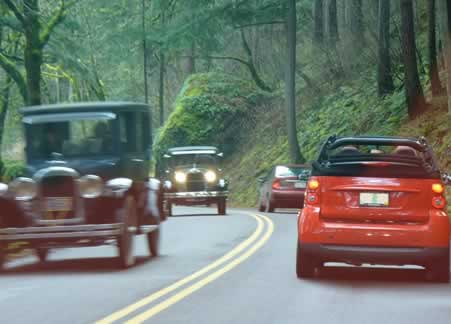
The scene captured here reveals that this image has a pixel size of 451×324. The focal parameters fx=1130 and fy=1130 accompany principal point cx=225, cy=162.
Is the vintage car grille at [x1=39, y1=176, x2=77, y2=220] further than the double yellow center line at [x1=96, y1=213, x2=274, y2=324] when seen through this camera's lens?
Yes

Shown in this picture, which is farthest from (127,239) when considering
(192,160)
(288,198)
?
(192,160)

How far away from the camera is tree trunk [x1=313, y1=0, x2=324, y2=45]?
165ft

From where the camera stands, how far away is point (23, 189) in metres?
15.3

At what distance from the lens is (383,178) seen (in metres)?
Result: 13.4

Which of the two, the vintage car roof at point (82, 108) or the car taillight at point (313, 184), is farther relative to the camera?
the vintage car roof at point (82, 108)

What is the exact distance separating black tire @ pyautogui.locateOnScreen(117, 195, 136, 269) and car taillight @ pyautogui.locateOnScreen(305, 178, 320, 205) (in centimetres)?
295

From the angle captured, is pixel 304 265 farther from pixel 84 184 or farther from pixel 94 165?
pixel 94 165

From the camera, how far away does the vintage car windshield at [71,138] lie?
663 inches

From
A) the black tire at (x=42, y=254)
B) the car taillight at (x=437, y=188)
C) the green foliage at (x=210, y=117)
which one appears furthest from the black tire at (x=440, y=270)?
the green foliage at (x=210, y=117)

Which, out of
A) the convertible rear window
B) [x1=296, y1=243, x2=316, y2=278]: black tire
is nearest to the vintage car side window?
[x1=296, y1=243, x2=316, y2=278]: black tire

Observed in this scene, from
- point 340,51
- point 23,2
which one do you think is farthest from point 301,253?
point 340,51

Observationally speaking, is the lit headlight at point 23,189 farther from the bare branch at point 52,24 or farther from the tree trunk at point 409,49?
the tree trunk at point 409,49

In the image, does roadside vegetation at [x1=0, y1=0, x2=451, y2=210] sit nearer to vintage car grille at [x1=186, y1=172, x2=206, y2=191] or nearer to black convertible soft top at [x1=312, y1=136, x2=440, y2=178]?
vintage car grille at [x1=186, y1=172, x2=206, y2=191]

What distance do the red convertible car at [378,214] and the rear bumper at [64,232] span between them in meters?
2.82
